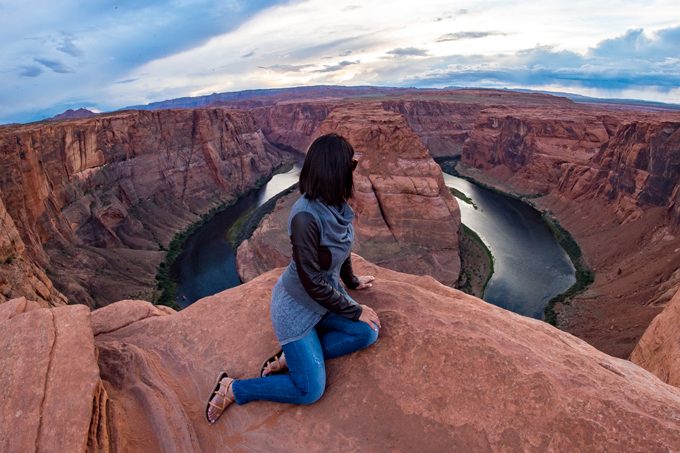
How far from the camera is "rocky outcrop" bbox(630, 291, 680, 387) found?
10.3 metres

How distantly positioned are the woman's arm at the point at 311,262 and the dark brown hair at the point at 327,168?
29 centimetres

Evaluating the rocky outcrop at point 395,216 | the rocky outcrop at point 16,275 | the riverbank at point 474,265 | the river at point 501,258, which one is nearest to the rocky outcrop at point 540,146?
the river at point 501,258

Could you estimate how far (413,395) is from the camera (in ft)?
14.0

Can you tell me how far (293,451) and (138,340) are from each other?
A: 3.17 m

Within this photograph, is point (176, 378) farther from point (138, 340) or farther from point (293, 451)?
point (293, 451)

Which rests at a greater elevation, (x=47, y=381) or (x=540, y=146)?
(x=47, y=381)

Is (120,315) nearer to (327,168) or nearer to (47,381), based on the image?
(47,381)

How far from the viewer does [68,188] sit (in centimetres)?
3856

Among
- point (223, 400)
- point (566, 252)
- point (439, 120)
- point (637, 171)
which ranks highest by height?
point (439, 120)

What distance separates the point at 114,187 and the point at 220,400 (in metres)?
49.8

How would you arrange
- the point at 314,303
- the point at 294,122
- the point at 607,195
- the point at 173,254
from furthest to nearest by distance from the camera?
the point at 294,122 → the point at 607,195 → the point at 173,254 → the point at 314,303

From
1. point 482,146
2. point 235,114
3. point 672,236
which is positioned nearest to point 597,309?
point 672,236

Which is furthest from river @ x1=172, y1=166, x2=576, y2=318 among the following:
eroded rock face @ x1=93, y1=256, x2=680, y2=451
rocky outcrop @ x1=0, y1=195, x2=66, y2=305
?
eroded rock face @ x1=93, y1=256, x2=680, y2=451

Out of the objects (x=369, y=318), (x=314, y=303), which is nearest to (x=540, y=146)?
(x=369, y=318)
